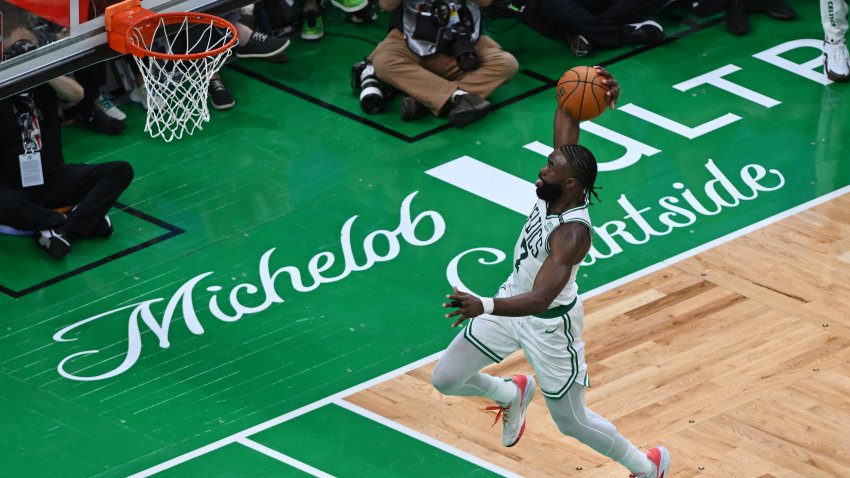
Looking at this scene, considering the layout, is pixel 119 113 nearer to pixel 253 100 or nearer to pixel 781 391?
pixel 253 100

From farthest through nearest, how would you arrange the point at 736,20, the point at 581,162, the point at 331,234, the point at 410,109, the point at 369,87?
the point at 736,20 < the point at 369,87 < the point at 410,109 < the point at 331,234 < the point at 581,162

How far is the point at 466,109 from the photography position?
484 inches

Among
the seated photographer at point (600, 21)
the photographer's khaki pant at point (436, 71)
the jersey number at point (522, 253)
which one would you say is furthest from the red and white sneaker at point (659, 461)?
the seated photographer at point (600, 21)

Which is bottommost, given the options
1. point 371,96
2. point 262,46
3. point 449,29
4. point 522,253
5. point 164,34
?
point 371,96

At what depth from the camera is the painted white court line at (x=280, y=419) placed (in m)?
8.88

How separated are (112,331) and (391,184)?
2.49 m

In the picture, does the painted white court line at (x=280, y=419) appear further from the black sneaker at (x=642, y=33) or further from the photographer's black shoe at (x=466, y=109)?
the black sneaker at (x=642, y=33)

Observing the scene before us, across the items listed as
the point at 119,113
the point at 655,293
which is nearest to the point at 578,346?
the point at 655,293

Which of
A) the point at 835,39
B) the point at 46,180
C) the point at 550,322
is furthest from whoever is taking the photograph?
the point at 835,39

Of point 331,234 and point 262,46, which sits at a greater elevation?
point 262,46

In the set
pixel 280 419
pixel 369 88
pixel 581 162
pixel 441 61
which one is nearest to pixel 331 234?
pixel 369 88

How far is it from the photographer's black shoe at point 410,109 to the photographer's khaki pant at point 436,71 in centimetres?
5

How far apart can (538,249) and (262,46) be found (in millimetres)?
5757

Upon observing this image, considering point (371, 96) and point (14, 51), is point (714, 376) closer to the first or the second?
point (371, 96)
